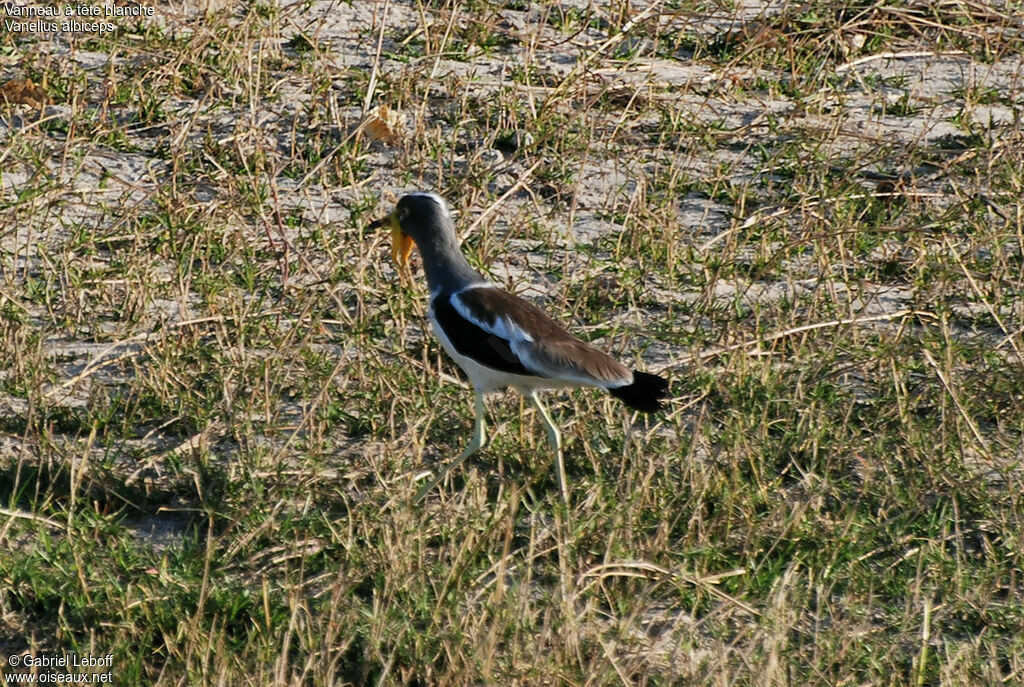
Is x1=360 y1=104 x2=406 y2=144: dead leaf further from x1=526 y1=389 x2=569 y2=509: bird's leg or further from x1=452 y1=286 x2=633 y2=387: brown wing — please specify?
x1=526 y1=389 x2=569 y2=509: bird's leg

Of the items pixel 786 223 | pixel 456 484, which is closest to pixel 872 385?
pixel 786 223

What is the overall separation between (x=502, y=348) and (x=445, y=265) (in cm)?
62

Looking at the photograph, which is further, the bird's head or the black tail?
the bird's head

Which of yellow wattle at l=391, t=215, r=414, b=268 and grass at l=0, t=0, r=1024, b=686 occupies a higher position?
yellow wattle at l=391, t=215, r=414, b=268

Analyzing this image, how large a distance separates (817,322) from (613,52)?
8.02 feet

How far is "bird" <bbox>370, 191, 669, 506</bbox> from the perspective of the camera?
16.2ft

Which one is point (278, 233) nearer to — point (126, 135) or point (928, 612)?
point (126, 135)

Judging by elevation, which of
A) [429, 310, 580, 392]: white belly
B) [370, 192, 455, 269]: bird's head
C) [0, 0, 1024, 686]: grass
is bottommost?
[0, 0, 1024, 686]: grass

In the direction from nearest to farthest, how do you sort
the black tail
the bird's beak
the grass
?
the grass → the black tail → the bird's beak

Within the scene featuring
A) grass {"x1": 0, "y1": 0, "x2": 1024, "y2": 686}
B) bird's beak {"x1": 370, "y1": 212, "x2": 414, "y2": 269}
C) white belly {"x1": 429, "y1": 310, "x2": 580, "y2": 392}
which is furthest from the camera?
bird's beak {"x1": 370, "y1": 212, "x2": 414, "y2": 269}

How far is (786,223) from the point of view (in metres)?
7.03

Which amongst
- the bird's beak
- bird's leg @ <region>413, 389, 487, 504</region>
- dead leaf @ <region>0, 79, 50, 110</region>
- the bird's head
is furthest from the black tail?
dead leaf @ <region>0, 79, 50, 110</region>

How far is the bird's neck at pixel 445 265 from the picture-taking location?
18.1 ft

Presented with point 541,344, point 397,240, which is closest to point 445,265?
point 397,240
